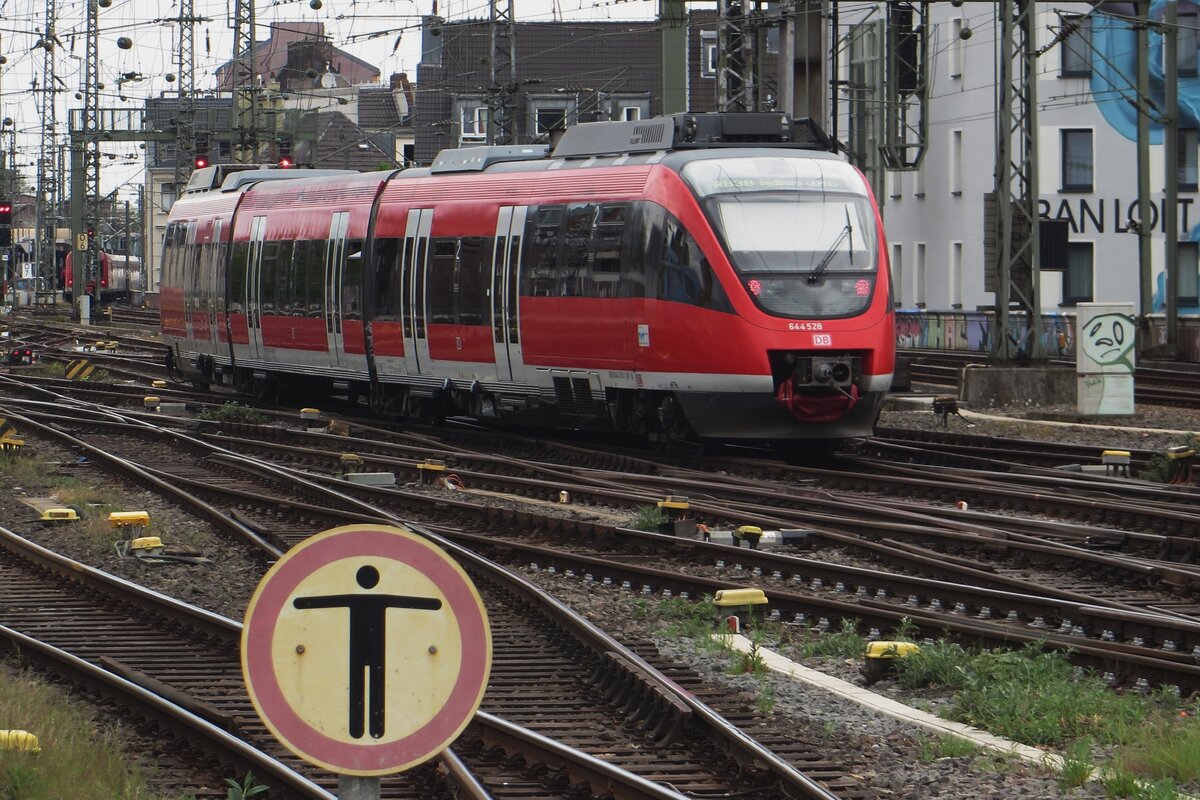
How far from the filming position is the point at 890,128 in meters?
46.4

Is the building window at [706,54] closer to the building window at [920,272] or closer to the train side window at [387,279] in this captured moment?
the building window at [920,272]

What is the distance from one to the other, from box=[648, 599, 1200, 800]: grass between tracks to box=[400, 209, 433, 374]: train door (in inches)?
501

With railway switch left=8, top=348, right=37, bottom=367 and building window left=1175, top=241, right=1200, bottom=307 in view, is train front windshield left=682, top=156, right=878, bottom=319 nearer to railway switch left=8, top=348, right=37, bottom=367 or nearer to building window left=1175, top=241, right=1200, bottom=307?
railway switch left=8, top=348, right=37, bottom=367

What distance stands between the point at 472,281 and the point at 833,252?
192 inches

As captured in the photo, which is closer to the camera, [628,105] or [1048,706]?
[1048,706]

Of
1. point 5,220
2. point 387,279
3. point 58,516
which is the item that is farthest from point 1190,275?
point 58,516

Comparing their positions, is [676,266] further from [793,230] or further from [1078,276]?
[1078,276]

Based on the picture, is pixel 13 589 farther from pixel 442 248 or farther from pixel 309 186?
pixel 309 186

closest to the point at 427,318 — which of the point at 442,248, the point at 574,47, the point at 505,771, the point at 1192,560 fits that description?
the point at 442,248

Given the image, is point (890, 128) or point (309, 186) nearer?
point (309, 186)

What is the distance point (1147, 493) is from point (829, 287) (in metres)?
3.62

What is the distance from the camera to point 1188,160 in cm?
5266

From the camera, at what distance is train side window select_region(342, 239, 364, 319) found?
23.8 metres

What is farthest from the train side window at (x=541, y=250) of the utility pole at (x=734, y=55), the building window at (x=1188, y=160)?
the building window at (x=1188, y=160)
